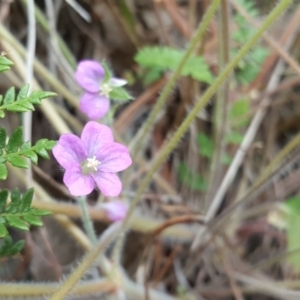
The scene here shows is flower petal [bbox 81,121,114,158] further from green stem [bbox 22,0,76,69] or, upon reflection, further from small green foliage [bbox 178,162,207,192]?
small green foliage [bbox 178,162,207,192]

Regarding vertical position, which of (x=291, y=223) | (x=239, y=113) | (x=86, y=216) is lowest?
(x=291, y=223)

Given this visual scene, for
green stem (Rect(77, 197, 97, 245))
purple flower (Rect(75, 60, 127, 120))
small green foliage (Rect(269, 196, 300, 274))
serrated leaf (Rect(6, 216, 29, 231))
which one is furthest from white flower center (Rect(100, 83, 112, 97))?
small green foliage (Rect(269, 196, 300, 274))

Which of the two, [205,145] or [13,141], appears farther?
[205,145]

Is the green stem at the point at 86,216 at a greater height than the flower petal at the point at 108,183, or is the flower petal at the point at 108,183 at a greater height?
the flower petal at the point at 108,183

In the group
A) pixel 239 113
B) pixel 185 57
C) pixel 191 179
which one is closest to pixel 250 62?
pixel 239 113

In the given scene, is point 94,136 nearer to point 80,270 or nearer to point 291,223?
point 80,270

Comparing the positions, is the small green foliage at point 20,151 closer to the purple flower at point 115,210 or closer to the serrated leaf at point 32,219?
the serrated leaf at point 32,219

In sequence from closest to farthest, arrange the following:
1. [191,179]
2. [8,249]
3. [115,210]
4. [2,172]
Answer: [2,172] < [8,249] < [115,210] < [191,179]

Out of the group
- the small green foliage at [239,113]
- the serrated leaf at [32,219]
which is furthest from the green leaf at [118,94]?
the small green foliage at [239,113]
